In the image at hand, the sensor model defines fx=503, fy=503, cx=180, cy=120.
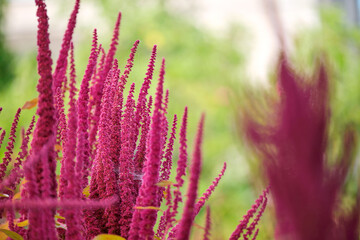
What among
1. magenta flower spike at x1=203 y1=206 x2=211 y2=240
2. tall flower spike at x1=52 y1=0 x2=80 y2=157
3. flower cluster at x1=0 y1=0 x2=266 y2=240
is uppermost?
tall flower spike at x1=52 y1=0 x2=80 y2=157

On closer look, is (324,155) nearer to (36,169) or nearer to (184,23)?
(36,169)

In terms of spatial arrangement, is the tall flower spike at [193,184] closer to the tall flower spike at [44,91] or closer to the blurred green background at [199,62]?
the tall flower spike at [44,91]

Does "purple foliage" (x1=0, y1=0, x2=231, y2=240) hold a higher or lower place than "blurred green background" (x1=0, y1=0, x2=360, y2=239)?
lower

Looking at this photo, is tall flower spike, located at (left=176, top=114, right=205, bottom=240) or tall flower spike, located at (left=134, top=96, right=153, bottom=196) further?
tall flower spike, located at (left=134, top=96, right=153, bottom=196)

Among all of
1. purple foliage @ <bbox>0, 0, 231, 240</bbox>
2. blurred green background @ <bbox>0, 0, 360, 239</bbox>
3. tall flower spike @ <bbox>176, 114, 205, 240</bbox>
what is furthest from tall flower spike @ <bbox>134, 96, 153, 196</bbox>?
blurred green background @ <bbox>0, 0, 360, 239</bbox>

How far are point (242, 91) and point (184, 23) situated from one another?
3.60 meters

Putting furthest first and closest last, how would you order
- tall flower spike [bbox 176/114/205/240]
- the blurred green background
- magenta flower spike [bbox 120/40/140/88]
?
1. the blurred green background
2. magenta flower spike [bbox 120/40/140/88]
3. tall flower spike [bbox 176/114/205/240]

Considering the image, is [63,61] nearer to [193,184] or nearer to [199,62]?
[193,184]

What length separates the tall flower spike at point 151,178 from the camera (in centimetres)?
22

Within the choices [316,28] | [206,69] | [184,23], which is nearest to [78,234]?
[316,28]

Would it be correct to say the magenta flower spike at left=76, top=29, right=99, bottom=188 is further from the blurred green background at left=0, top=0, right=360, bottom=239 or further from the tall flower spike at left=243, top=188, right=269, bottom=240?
the blurred green background at left=0, top=0, right=360, bottom=239

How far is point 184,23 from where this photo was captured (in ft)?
12.1

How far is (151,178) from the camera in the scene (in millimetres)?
219

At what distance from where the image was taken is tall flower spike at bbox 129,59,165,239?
216 mm
